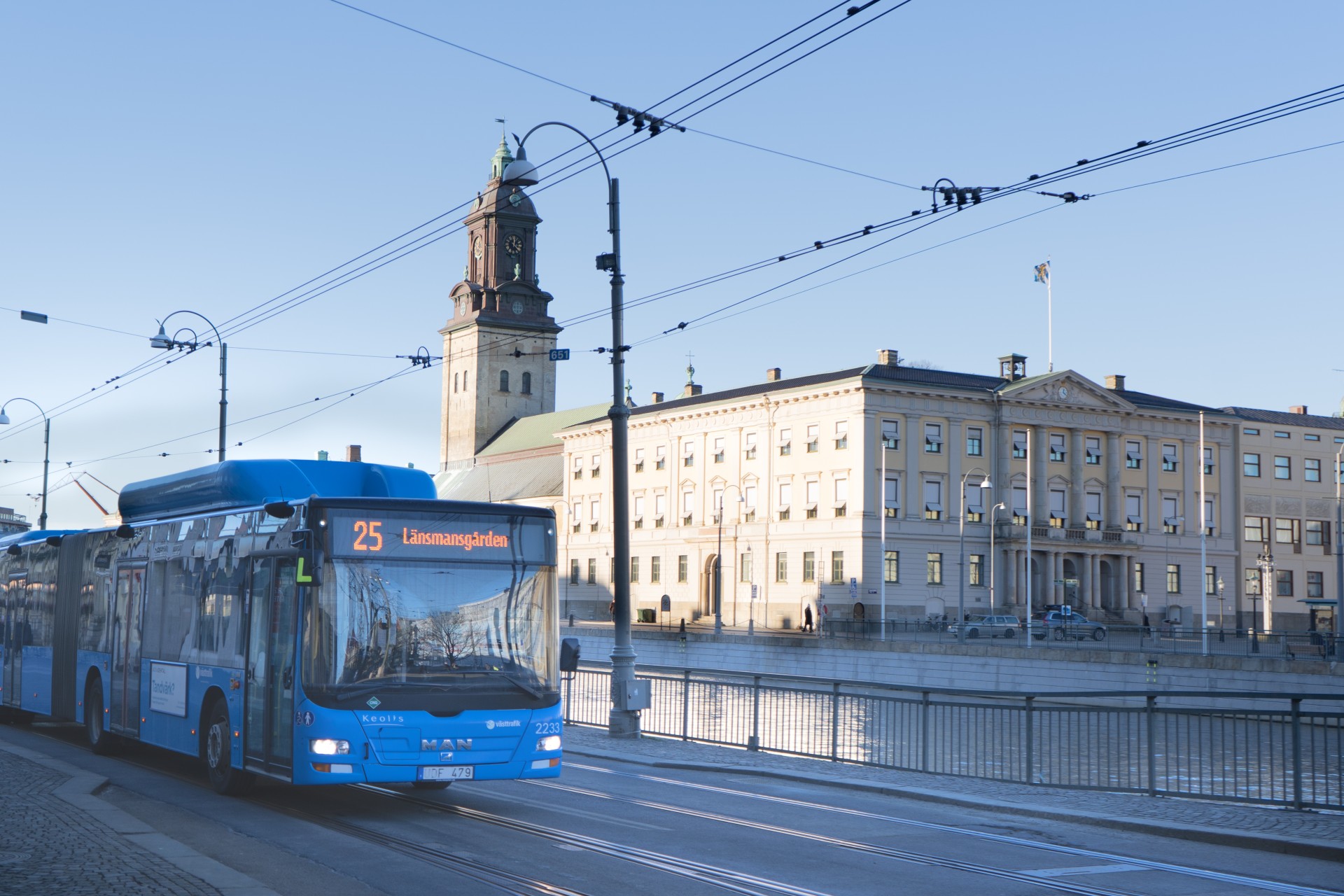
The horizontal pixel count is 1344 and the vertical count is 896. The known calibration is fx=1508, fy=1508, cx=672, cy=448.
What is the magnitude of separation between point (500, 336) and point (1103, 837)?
343ft

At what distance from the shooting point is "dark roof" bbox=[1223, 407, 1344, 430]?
305 ft

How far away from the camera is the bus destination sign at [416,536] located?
45.0 ft

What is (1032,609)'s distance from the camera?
81.9 metres

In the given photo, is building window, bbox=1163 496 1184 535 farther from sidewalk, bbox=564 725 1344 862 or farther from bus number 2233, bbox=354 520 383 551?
bus number 2233, bbox=354 520 383 551

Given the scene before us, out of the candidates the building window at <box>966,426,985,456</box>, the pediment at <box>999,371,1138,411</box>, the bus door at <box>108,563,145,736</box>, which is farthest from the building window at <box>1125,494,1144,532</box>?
the bus door at <box>108,563,145,736</box>

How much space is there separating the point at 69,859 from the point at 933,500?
73.5 meters

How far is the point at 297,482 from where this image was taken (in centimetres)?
1534

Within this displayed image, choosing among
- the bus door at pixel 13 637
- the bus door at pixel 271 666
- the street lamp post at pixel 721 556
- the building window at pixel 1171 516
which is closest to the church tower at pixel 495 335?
the street lamp post at pixel 721 556

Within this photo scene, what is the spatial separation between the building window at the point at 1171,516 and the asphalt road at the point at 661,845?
78.5 m

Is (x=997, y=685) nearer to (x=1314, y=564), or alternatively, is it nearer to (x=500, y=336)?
(x=1314, y=564)

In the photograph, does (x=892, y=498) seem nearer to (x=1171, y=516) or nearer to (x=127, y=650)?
(x=1171, y=516)

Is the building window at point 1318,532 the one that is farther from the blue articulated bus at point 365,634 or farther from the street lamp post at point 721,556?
the blue articulated bus at point 365,634

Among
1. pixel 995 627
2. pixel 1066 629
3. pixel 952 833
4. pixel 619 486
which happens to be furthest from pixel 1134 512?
pixel 952 833

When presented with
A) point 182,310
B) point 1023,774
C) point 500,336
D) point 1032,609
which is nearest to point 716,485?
point 1032,609
